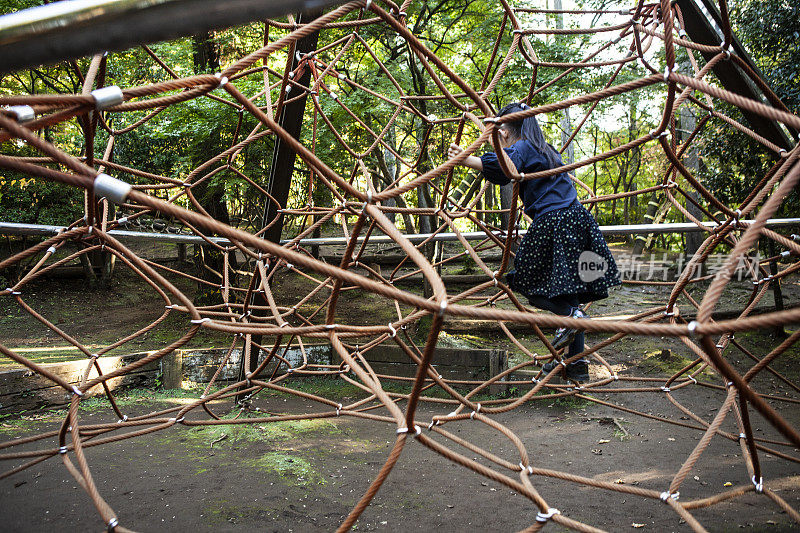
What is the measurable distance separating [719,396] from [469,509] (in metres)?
2.78

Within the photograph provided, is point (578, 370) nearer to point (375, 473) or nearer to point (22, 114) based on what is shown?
point (375, 473)

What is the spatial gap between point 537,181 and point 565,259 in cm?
40

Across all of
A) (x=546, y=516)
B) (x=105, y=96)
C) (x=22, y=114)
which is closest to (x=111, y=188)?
(x=105, y=96)

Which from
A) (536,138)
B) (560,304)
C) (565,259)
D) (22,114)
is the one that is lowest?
(560,304)

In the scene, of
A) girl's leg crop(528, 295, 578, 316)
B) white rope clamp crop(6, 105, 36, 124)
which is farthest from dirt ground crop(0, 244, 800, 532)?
white rope clamp crop(6, 105, 36, 124)

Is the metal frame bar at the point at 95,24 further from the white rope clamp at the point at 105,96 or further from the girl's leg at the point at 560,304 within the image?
the girl's leg at the point at 560,304

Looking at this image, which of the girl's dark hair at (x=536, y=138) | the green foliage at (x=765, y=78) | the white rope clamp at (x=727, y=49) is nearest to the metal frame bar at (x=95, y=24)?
the white rope clamp at (x=727, y=49)

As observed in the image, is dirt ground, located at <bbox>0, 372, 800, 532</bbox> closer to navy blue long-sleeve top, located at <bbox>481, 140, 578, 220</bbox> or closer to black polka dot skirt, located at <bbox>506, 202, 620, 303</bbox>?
black polka dot skirt, located at <bbox>506, 202, 620, 303</bbox>

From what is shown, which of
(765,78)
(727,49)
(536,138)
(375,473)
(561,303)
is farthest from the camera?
(765,78)

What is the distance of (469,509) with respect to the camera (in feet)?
6.03

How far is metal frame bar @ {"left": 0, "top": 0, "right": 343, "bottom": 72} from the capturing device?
0.57m

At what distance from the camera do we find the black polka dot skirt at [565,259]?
2.25 m

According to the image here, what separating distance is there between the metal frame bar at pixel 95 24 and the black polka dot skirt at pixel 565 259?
1.87m

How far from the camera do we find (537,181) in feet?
7.93
